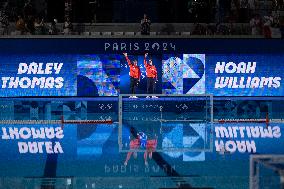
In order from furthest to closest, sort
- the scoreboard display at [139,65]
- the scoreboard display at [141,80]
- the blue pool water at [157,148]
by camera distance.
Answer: the scoreboard display at [139,65], the scoreboard display at [141,80], the blue pool water at [157,148]

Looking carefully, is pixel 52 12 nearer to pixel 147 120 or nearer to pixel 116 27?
pixel 116 27

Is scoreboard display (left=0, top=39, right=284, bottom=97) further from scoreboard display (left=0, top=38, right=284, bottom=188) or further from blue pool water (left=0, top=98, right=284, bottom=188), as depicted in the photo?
blue pool water (left=0, top=98, right=284, bottom=188)

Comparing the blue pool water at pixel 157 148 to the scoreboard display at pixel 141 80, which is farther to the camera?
the scoreboard display at pixel 141 80

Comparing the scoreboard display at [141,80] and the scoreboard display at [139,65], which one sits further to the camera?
the scoreboard display at [139,65]

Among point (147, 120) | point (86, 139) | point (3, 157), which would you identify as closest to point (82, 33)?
point (147, 120)

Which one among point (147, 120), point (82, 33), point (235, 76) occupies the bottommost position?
point (147, 120)

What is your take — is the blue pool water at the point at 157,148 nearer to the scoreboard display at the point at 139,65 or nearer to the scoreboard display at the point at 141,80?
the scoreboard display at the point at 141,80

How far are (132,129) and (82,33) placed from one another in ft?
20.7

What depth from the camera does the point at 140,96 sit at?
2258cm

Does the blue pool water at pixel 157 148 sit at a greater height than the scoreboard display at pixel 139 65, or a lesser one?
lesser

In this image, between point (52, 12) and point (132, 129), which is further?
point (52, 12)

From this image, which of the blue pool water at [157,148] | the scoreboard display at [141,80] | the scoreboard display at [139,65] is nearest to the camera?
the blue pool water at [157,148]

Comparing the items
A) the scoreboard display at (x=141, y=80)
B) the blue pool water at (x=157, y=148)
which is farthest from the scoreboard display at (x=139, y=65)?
the blue pool water at (x=157, y=148)

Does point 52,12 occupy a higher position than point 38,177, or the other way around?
point 52,12
